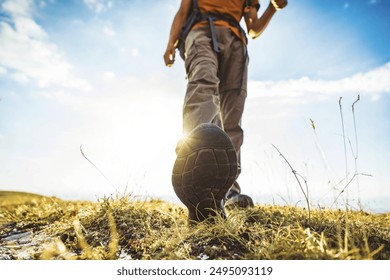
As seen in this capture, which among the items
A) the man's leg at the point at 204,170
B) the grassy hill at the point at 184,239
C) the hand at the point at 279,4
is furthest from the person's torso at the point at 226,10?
the grassy hill at the point at 184,239

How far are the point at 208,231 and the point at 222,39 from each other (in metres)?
1.66

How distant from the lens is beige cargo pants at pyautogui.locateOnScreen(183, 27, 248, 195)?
2.01 meters

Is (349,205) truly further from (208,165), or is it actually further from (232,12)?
(232,12)

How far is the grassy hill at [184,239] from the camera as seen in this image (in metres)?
1.10

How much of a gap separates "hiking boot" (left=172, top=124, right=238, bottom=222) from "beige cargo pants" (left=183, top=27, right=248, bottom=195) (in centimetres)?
46

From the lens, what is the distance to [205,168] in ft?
4.74

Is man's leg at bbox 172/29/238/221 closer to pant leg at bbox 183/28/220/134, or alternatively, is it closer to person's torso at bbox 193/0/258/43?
pant leg at bbox 183/28/220/134

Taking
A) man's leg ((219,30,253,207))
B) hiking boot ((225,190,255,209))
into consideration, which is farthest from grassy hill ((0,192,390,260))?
man's leg ((219,30,253,207))

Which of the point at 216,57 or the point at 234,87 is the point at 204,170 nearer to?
the point at 216,57

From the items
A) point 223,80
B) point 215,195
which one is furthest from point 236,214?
point 223,80

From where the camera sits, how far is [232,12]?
259 cm

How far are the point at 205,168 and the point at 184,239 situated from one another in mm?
341

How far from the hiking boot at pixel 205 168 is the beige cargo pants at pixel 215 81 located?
0.46m

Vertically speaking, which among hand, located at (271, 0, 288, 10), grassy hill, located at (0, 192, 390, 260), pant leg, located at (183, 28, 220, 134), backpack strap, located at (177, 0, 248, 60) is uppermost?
hand, located at (271, 0, 288, 10)
